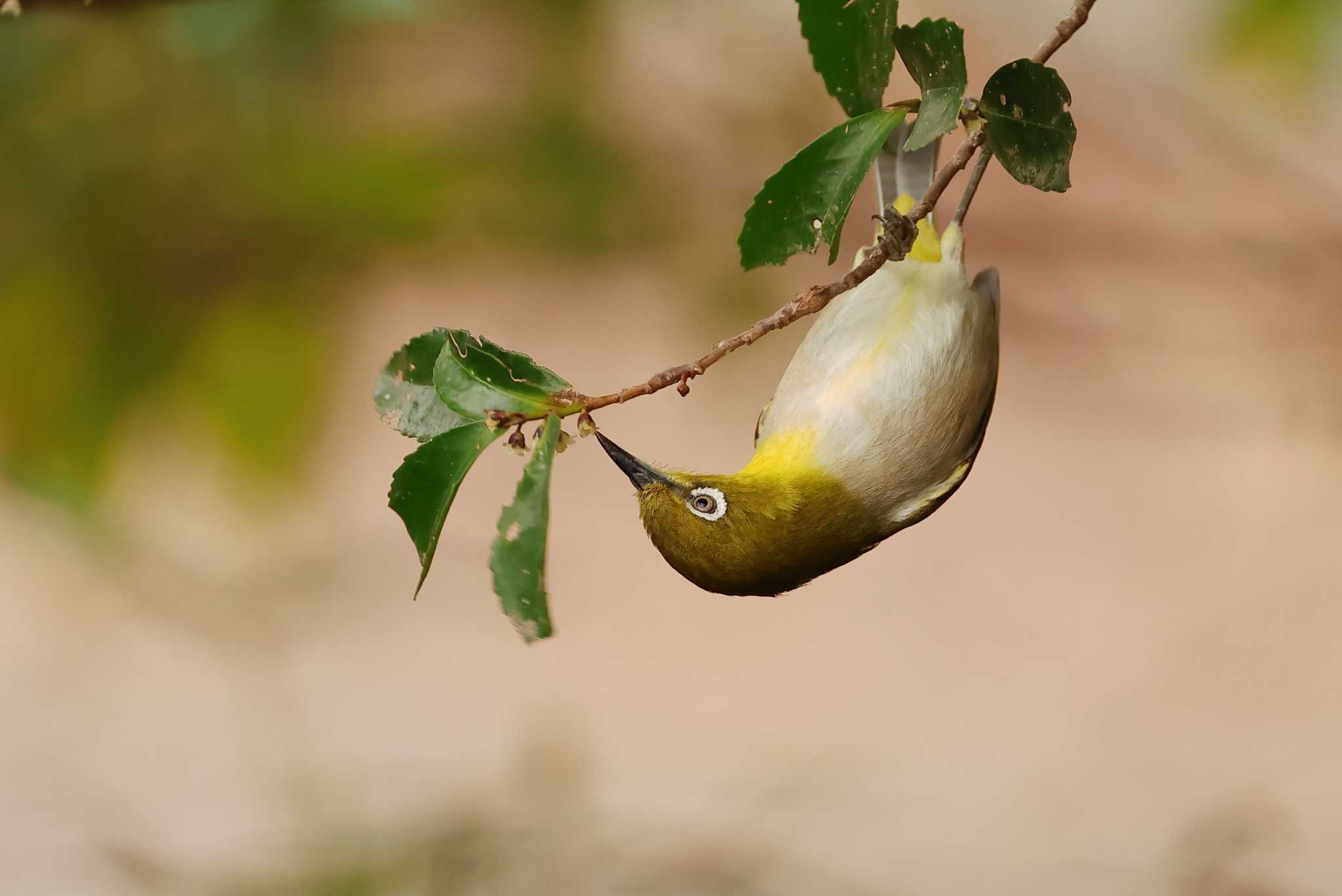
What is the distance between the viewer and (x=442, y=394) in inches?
29.0

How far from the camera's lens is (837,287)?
2.54ft

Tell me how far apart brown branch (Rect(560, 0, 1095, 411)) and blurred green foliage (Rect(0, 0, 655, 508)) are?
178 centimetres

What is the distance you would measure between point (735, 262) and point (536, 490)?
199 cm

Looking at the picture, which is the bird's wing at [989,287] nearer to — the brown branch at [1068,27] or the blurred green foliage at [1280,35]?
the brown branch at [1068,27]

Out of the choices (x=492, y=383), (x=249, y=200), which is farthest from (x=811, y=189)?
(x=249, y=200)

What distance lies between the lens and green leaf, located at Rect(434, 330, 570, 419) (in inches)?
28.6

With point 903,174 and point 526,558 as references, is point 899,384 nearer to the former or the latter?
point 903,174

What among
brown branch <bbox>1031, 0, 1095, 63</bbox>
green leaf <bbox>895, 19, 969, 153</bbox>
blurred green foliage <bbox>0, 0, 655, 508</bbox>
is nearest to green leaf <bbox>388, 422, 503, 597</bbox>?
green leaf <bbox>895, 19, 969, 153</bbox>

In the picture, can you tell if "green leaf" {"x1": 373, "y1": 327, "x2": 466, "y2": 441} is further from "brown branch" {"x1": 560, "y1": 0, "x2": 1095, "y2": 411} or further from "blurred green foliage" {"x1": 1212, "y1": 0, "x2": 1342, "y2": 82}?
"blurred green foliage" {"x1": 1212, "y1": 0, "x2": 1342, "y2": 82}

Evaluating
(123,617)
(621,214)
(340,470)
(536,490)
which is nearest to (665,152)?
(621,214)

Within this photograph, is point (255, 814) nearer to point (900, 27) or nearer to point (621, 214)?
point (621, 214)

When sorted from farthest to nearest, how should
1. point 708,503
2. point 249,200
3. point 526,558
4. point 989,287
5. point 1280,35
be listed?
point 249,200 → point 1280,35 → point 989,287 → point 708,503 → point 526,558

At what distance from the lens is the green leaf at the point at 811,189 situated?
78 centimetres

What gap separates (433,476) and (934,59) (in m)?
0.43
